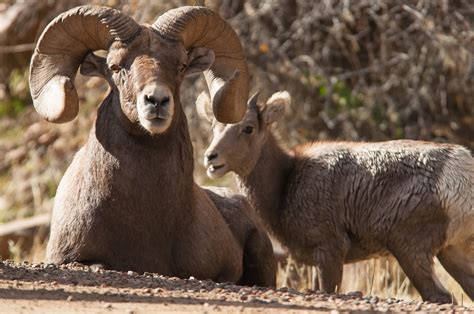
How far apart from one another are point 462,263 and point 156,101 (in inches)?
157

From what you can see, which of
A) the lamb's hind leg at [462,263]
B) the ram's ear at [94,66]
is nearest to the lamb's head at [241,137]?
the ram's ear at [94,66]

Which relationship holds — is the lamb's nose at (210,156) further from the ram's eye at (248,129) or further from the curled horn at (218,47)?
the curled horn at (218,47)

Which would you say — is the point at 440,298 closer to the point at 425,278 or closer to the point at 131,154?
Result: the point at 425,278

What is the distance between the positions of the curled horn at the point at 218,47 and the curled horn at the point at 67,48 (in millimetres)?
393

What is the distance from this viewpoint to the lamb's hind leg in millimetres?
11672

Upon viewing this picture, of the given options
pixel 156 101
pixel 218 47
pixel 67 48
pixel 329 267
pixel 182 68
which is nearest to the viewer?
pixel 156 101

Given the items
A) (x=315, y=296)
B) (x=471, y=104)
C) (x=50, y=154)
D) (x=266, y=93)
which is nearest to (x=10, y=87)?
(x=50, y=154)

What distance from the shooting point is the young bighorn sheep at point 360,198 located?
1131 centimetres

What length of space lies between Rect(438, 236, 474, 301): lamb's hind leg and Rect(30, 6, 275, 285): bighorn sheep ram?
2.34 meters

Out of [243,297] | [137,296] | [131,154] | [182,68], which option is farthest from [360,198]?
[137,296]

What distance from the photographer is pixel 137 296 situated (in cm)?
804

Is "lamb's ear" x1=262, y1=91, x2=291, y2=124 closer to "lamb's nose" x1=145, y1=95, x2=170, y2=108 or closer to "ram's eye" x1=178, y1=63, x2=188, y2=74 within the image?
"ram's eye" x1=178, y1=63, x2=188, y2=74

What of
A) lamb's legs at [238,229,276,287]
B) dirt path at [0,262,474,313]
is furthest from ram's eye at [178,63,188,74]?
lamb's legs at [238,229,276,287]

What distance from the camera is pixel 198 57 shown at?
10.8m
